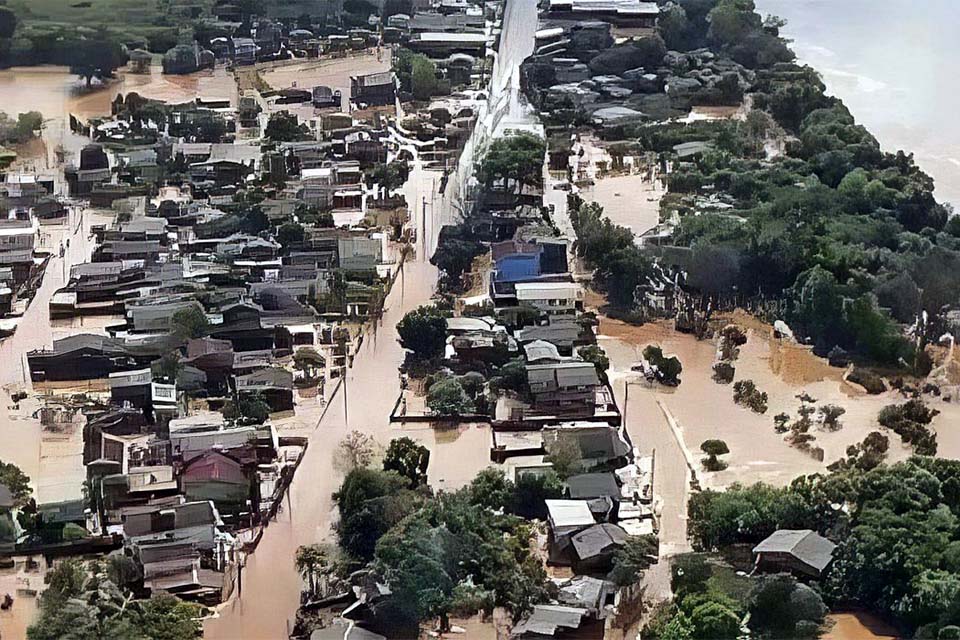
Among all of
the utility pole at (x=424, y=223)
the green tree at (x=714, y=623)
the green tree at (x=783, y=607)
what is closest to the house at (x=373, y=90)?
the utility pole at (x=424, y=223)

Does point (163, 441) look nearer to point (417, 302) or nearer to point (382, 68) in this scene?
point (417, 302)

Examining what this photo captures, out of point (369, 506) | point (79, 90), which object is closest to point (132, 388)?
point (369, 506)

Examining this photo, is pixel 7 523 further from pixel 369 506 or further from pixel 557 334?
pixel 557 334

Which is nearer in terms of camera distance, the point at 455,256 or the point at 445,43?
the point at 455,256

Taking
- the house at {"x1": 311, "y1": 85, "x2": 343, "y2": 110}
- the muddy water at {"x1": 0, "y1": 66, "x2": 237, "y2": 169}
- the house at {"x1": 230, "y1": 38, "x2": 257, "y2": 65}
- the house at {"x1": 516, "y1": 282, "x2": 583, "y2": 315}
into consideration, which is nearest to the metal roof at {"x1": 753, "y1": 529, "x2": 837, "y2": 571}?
the house at {"x1": 516, "y1": 282, "x2": 583, "y2": 315}

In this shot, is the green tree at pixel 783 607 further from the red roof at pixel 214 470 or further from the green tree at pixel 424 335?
the green tree at pixel 424 335

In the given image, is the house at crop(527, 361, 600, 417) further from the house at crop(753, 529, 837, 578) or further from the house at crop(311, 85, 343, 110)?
the house at crop(311, 85, 343, 110)
